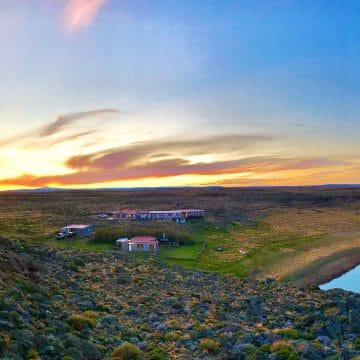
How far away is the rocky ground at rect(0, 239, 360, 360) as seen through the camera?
1700 centimetres

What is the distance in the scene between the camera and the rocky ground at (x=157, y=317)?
17.0 meters

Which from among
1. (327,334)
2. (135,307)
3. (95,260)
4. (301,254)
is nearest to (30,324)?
(135,307)

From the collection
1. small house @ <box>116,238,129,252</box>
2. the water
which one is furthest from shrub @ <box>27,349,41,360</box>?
small house @ <box>116,238,129,252</box>

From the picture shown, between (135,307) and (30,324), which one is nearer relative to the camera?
(30,324)

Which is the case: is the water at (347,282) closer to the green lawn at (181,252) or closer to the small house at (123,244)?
the green lawn at (181,252)

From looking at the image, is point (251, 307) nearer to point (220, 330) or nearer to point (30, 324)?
point (220, 330)

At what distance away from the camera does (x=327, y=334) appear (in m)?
21.0

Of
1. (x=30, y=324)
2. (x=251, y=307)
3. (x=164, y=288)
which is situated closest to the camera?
(x=30, y=324)

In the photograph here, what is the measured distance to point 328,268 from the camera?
46562mm

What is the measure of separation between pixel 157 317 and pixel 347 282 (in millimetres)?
25539

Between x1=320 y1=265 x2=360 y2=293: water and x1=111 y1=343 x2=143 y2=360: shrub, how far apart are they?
85.5 ft

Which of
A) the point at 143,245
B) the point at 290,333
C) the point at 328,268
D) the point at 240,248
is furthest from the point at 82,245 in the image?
the point at 290,333

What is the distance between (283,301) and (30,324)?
56.4 feet

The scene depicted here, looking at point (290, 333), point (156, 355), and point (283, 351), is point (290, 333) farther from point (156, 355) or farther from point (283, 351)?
point (156, 355)
